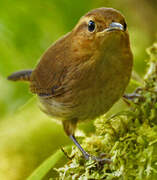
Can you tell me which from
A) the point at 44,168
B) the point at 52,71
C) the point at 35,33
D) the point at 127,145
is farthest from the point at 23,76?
the point at 127,145

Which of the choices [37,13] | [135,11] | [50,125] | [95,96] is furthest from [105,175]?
[135,11]

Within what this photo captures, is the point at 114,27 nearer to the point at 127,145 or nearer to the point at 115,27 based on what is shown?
the point at 115,27

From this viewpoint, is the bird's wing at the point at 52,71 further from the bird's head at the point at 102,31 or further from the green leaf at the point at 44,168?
the green leaf at the point at 44,168

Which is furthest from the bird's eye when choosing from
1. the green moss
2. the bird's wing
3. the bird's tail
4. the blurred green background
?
the bird's tail

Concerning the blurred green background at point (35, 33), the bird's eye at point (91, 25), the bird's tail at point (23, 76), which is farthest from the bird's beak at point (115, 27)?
the bird's tail at point (23, 76)

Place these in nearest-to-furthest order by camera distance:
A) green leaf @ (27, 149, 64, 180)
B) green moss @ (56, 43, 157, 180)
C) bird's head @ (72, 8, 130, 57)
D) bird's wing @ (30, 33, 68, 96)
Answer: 1. green moss @ (56, 43, 157, 180)
2. bird's head @ (72, 8, 130, 57)
3. green leaf @ (27, 149, 64, 180)
4. bird's wing @ (30, 33, 68, 96)

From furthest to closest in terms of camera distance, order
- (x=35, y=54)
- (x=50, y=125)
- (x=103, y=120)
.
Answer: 1. (x=35, y=54)
2. (x=50, y=125)
3. (x=103, y=120)

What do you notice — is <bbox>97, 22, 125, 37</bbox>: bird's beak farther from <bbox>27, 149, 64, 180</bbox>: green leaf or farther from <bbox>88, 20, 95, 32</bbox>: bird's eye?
<bbox>27, 149, 64, 180</bbox>: green leaf

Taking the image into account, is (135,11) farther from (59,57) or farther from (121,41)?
(121,41)
